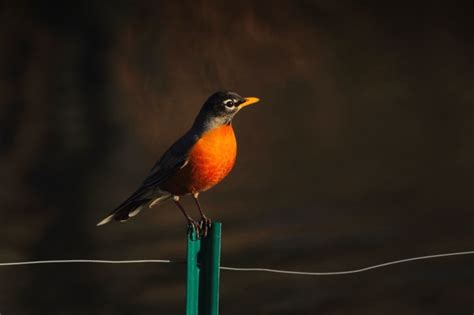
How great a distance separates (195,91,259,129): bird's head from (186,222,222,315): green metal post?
1.04 ft

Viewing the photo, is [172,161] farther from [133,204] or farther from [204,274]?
[204,274]

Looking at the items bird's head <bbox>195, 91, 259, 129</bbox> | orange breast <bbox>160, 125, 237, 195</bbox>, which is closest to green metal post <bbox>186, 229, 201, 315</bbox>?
orange breast <bbox>160, 125, 237, 195</bbox>

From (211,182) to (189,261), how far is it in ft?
0.77

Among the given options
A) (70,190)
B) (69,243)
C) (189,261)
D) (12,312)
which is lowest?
(189,261)

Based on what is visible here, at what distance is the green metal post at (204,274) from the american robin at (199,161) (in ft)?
0.28

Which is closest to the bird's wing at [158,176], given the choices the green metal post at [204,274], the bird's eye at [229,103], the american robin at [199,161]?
the american robin at [199,161]

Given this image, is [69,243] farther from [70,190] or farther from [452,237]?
[452,237]

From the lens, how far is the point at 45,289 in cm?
314

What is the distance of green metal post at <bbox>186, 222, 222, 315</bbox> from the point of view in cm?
181

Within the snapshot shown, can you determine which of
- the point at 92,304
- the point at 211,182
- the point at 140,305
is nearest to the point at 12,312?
the point at 92,304

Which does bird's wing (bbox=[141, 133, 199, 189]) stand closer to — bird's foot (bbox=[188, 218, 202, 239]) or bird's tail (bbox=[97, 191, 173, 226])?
bird's tail (bbox=[97, 191, 173, 226])

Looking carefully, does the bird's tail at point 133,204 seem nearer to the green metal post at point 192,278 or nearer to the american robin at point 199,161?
the american robin at point 199,161

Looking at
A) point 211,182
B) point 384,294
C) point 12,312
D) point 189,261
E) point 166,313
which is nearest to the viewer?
point 189,261

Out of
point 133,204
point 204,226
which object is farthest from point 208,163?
point 133,204
